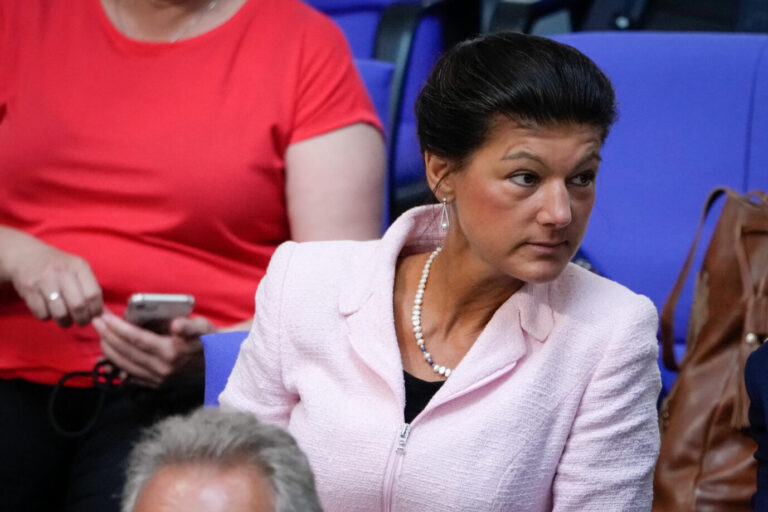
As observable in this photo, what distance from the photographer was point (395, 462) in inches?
59.3

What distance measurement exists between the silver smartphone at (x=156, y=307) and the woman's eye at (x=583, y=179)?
68cm

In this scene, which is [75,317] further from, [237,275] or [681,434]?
[681,434]

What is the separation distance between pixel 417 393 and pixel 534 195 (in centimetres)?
30

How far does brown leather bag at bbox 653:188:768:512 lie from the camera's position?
1.79m

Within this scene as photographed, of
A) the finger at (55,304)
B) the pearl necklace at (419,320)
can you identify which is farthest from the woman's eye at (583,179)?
the finger at (55,304)

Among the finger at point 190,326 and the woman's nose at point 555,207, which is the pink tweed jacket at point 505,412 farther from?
the finger at point 190,326

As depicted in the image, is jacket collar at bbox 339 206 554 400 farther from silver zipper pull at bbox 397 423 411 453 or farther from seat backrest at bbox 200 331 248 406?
seat backrest at bbox 200 331 248 406

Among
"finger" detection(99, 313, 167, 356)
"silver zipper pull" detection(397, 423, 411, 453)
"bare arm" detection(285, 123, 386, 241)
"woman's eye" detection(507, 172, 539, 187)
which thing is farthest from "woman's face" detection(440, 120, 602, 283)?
"finger" detection(99, 313, 167, 356)

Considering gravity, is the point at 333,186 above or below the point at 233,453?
below

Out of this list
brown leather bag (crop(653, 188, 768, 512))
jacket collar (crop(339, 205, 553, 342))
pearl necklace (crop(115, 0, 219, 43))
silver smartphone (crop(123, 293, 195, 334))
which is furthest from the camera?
pearl necklace (crop(115, 0, 219, 43))

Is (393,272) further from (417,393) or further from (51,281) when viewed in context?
(51,281)

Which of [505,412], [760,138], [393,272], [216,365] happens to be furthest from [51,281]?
[760,138]

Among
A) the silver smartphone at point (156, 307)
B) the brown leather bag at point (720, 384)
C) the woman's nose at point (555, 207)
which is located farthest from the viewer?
the silver smartphone at point (156, 307)

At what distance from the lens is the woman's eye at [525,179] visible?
59.6 inches
